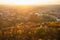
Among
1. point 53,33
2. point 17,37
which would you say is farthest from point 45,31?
point 17,37

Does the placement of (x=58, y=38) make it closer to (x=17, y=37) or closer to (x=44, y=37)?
(x=44, y=37)

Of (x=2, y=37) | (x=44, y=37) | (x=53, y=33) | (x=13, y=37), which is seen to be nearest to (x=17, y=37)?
(x=13, y=37)

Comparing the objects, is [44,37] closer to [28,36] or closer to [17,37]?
[28,36]

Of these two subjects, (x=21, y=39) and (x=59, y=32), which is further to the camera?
(x=59, y=32)

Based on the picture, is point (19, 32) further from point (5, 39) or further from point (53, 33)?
point (53, 33)

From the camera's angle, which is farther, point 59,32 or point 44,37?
point 59,32

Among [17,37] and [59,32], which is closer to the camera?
[17,37]

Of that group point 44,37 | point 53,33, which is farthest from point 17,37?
point 53,33

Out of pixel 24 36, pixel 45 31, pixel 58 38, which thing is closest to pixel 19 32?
pixel 24 36
